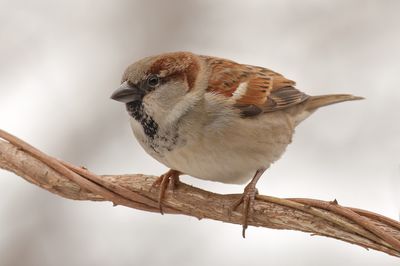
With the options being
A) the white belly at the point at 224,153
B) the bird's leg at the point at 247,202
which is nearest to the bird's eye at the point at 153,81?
the white belly at the point at 224,153

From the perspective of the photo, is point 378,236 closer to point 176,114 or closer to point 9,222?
point 176,114

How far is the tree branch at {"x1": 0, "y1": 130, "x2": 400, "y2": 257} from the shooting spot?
1.55 m

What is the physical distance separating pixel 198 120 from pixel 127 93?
0.23 metres

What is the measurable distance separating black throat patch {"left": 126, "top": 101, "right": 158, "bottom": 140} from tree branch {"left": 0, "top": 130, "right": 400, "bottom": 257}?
0.70 feet

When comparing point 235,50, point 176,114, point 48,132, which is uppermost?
→ point 235,50

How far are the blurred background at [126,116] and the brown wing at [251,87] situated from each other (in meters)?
0.68

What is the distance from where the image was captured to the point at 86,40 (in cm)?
409

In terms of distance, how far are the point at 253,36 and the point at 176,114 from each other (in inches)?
73.8

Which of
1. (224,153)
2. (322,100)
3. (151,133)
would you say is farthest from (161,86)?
(322,100)

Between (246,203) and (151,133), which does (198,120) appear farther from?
(246,203)

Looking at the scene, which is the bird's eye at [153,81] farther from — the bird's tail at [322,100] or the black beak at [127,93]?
the bird's tail at [322,100]

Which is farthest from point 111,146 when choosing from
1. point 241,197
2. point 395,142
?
point 241,197

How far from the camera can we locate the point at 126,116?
144 inches

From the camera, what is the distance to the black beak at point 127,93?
2.12 metres
